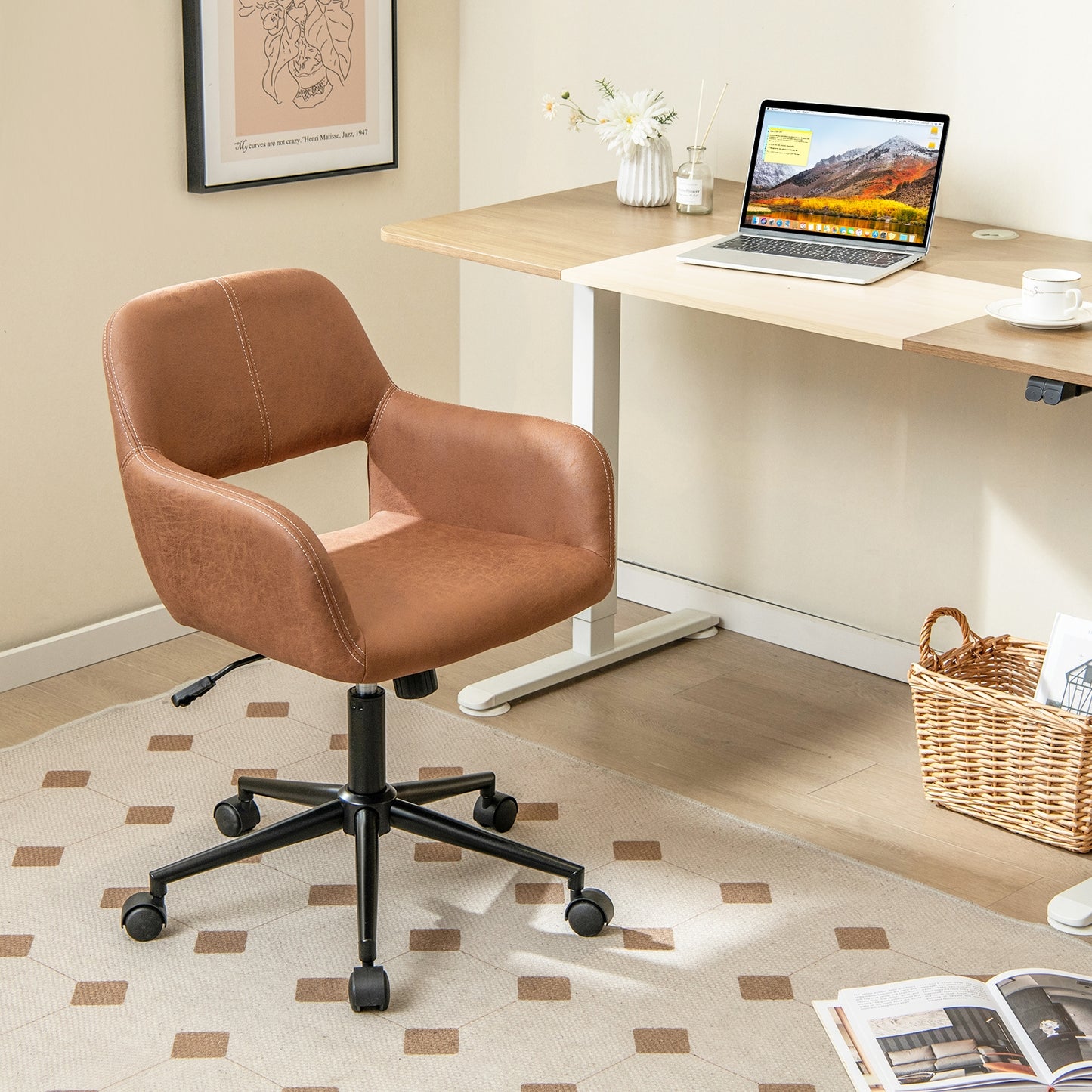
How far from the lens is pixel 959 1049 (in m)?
Answer: 2.03

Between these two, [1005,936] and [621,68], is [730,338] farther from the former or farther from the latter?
[1005,936]

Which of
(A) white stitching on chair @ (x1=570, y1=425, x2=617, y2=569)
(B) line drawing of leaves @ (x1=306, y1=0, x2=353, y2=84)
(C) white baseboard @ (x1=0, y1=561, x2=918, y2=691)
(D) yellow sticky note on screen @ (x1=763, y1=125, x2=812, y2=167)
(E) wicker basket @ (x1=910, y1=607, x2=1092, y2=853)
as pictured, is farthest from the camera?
Result: (B) line drawing of leaves @ (x1=306, y1=0, x2=353, y2=84)

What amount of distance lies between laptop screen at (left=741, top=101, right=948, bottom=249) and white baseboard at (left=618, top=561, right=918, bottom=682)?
87cm

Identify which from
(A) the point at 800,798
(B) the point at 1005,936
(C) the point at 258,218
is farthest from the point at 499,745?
(C) the point at 258,218

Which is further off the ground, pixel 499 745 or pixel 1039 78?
pixel 1039 78

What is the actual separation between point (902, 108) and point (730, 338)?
1.89 ft

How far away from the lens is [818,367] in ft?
10.6

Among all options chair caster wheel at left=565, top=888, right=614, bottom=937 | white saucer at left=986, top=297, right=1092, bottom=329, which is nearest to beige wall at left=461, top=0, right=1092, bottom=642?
white saucer at left=986, top=297, right=1092, bottom=329

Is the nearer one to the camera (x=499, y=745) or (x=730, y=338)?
(x=499, y=745)

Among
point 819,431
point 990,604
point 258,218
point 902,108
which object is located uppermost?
point 902,108

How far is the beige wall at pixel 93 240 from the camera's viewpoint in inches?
118

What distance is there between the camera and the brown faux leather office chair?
7.05 feet

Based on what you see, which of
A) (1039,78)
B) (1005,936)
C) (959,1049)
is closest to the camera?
(959,1049)

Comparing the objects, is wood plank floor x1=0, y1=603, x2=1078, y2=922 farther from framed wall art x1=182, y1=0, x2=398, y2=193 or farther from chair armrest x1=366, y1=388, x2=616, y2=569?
framed wall art x1=182, y1=0, x2=398, y2=193
